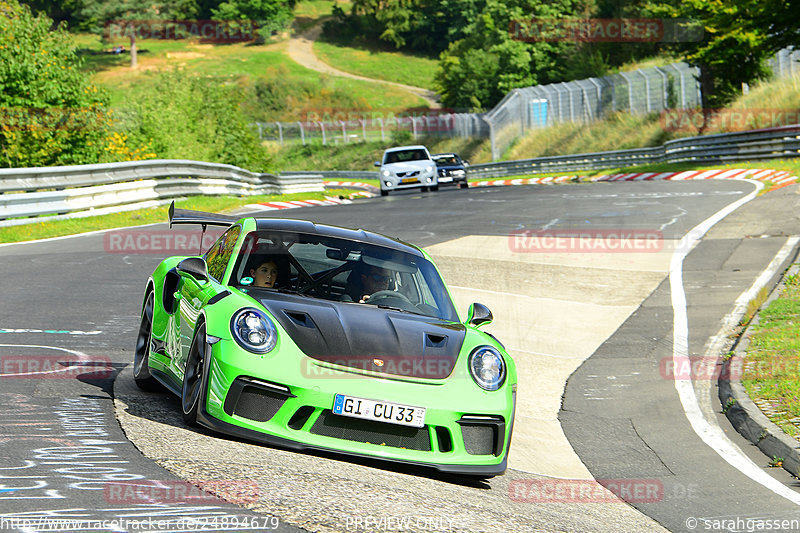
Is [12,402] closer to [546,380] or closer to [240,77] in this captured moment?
[546,380]

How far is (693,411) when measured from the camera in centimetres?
893

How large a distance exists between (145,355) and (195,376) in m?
1.55

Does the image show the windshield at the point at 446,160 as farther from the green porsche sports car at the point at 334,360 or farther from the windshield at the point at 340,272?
the green porsche sports car at the point at 334,360

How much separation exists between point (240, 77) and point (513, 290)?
96952 millimetres

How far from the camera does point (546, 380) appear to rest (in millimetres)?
10219

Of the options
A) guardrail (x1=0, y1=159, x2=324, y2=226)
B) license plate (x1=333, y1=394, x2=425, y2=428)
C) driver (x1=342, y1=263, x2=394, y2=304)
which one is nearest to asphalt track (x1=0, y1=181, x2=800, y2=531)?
license plate (x1=333, y1=394, x2=425, y2=428)

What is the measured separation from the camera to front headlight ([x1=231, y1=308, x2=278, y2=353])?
585 centimetres

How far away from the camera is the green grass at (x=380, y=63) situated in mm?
122250

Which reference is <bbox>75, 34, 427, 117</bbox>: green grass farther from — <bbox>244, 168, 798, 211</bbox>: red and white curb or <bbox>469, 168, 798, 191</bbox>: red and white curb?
<bbox>469, 168, 798, 191</bbox>: red and white curb

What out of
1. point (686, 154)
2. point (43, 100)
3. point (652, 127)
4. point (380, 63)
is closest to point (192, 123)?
point (43, 100)

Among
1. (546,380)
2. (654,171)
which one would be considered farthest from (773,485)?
(654,171)

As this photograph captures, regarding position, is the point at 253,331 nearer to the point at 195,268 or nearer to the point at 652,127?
the point at 195,268

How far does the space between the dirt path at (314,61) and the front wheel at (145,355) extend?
97061mm

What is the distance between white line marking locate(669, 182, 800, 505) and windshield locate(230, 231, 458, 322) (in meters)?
2.39
